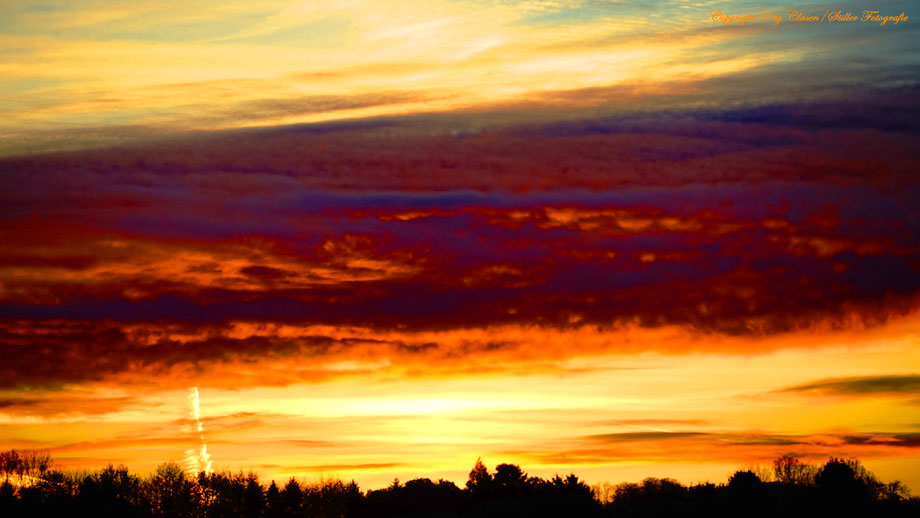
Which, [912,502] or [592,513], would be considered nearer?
[592,513]

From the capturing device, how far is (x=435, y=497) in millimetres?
139750

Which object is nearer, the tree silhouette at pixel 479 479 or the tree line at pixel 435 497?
the tree line at pixel 435 497

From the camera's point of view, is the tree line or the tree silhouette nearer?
the tree line

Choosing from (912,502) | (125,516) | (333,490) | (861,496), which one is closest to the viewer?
(125,516)

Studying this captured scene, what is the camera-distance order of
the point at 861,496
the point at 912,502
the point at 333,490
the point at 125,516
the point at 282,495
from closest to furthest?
the point at 125,516 < the point at 861,496 < the point at 912,502 < the point at 282,495 < the point at 333,490

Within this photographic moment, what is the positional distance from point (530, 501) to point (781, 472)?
46.0m

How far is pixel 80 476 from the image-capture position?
116 meters

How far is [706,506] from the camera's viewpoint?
106250 mm

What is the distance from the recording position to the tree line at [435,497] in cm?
10450

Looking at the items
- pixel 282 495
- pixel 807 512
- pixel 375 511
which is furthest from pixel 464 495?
pixel 807 512

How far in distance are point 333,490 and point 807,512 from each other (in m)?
61.3

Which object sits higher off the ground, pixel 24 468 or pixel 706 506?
pixel 24 468

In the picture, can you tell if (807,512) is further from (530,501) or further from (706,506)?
(530,501)

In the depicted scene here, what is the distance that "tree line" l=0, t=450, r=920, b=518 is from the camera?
10450 centimetres
